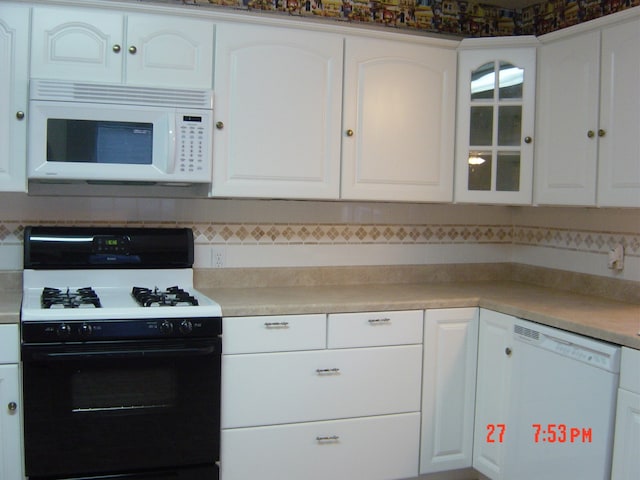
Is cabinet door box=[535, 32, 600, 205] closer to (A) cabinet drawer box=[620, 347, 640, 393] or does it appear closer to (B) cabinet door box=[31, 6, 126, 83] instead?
(A) cabinet drawer box=[620, 347, 640, 393]

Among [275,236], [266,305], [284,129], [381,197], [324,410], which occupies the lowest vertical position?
[324,410]

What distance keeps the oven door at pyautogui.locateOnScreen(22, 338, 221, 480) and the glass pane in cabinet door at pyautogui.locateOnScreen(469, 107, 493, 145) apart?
5.12 feet

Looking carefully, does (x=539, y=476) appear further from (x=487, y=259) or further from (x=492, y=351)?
(x=487, y=259)

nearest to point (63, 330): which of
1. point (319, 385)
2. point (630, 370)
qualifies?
point (319, 385)

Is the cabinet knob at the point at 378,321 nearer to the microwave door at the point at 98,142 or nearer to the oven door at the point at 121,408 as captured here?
the oven door at the point at 121,408

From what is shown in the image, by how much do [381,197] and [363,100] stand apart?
1.47 ft

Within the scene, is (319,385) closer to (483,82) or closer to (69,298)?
(69,298)

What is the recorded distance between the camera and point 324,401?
2.64 meters

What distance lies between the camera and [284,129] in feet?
9.13

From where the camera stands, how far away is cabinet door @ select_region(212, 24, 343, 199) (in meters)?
2.71

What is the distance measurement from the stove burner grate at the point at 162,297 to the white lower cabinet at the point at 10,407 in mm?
460

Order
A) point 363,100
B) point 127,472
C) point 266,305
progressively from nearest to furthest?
point 127,472, point 266,305, point 363,100

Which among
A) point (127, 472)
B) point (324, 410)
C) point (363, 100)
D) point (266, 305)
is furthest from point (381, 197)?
point (127, 472)

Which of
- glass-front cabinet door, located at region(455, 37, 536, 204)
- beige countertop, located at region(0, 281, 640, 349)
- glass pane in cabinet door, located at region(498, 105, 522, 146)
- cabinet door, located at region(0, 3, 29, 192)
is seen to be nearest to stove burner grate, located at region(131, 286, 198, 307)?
beige countertop, located at region(0, 281, 640, 349)
